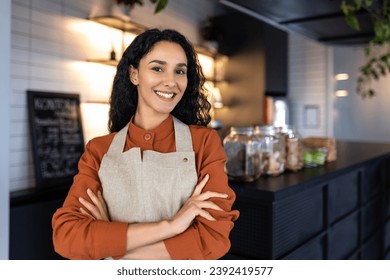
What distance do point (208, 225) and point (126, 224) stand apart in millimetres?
118

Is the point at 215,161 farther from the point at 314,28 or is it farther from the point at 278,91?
the point at 278,91

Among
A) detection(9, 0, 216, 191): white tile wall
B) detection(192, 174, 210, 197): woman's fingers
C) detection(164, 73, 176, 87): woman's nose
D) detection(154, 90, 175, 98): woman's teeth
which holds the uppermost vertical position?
detection(9, 0, 216, 191): white tile wall

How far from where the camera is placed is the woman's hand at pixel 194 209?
1.84ft

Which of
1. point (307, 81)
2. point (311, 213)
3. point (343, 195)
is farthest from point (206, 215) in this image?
point (307, 81)

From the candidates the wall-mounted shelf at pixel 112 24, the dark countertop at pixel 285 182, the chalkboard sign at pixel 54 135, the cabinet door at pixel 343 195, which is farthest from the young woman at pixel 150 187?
the wall-mounted shelf at pixel 112 24

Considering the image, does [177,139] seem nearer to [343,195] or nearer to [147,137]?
[147,137]

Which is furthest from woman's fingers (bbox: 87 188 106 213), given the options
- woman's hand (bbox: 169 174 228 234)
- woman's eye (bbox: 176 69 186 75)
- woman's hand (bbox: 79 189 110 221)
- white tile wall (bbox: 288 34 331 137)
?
white tile wall (bbox: 288 34 331 137)

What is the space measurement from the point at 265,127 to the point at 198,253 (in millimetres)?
706

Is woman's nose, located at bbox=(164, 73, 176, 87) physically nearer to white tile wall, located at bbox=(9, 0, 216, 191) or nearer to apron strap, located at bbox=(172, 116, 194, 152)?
apron strap, located at bbox=(172, 116, 194, 152)

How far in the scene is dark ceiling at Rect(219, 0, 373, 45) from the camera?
1.72 meters

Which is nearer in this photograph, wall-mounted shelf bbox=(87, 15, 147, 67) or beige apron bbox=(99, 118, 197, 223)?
beige apron bbox=(99, 118, 197, 223)

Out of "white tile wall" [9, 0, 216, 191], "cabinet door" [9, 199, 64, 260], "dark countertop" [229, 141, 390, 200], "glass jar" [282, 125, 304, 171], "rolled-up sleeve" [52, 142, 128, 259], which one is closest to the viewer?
"rolled-up sleeve" [52, 142, 128, 259]

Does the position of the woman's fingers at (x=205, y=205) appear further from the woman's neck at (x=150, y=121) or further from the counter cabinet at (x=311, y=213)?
the counter cabinet at (x=311, y=213)

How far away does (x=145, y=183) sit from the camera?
1.88ft
